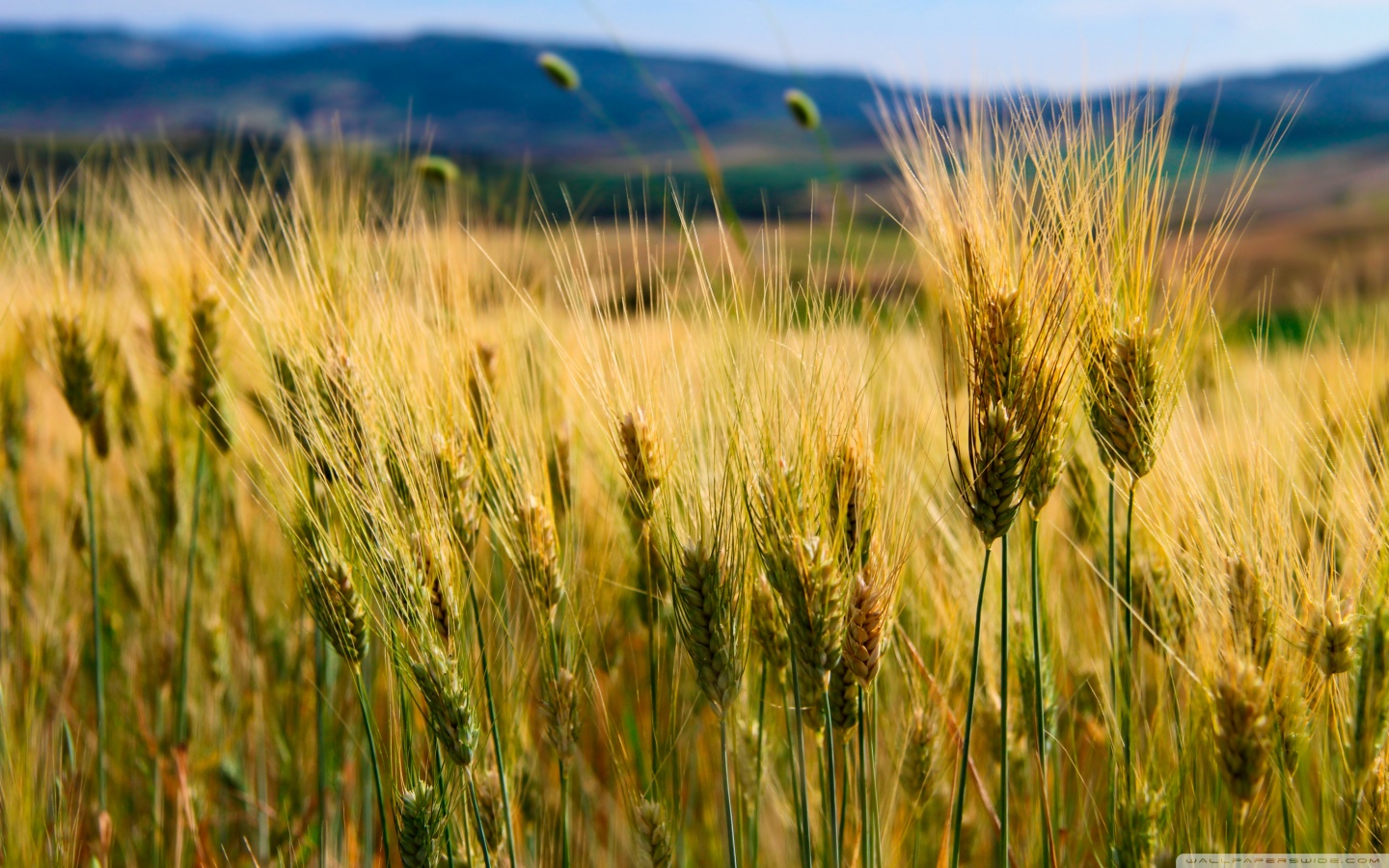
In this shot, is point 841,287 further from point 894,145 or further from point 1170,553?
point 1170,553

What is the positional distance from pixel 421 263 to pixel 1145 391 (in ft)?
3.35

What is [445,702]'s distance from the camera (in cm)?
87

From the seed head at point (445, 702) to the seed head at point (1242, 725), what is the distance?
2.52 ft

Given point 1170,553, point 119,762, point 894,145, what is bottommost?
point 119,762

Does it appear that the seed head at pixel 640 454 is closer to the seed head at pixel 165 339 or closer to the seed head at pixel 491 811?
the seed head at pixel 491 811

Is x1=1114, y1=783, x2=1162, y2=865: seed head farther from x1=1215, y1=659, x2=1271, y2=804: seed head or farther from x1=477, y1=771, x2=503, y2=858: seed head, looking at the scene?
x1=477, y1=771, x2=503, y2=858: seed head

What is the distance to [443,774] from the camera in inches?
37.9

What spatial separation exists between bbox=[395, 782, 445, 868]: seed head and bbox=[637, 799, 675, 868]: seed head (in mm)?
253

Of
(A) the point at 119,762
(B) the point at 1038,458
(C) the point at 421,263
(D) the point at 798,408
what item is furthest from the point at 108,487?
(B) the point at 1038,458

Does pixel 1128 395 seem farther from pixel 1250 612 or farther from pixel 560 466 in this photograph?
pixel 560 466

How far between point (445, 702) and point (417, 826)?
154mm

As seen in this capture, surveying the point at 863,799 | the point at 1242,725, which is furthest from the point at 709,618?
the point at 1242,725

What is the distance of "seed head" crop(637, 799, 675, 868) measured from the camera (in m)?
1.01

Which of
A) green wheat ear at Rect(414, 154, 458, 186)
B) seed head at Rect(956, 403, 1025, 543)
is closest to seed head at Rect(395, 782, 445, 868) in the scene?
seed head at Rect(956, 403, 1025, 543)
